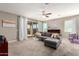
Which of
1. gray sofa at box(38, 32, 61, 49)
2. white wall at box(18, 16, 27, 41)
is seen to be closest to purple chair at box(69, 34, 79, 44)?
gray sofa at box(38, 32, 61, 49)

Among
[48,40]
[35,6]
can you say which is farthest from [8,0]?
[48,40]

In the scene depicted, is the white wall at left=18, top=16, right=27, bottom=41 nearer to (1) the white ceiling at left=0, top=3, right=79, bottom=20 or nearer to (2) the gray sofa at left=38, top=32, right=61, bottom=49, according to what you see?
(1) the white ceiling at left=0, top=3, right=79, bottom=20

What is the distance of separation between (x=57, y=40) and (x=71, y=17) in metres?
0.82

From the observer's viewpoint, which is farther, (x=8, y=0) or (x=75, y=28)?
(x=75, y=28)

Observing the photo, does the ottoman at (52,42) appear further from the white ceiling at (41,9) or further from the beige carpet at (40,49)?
the white ceiling at (41,9)

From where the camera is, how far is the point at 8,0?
3.04 metres

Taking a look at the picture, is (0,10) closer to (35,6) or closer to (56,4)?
(35,6)

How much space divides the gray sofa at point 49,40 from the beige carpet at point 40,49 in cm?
11

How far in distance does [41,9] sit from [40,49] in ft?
4.08

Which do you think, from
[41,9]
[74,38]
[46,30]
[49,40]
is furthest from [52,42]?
[41,9]

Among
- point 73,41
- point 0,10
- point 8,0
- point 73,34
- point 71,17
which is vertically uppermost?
point 8,0

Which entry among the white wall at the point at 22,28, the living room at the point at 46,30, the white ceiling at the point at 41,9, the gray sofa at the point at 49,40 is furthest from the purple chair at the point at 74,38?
the white wall at the point at 22,28

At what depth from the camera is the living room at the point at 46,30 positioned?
322 centimetres

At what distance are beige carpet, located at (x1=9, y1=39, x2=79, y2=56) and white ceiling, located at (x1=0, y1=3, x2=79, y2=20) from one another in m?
0.82
